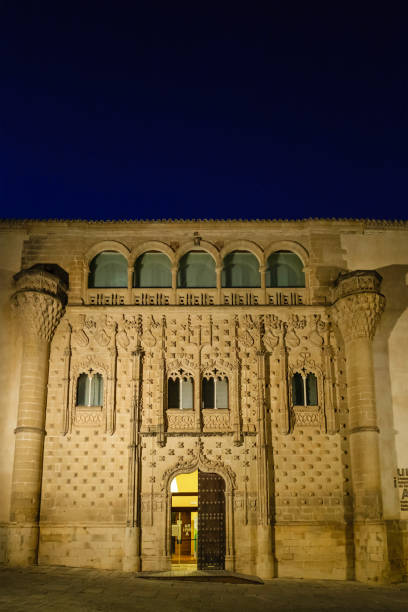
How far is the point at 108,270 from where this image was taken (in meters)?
20.4

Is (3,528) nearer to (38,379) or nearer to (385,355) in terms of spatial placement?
Answer: (38,379)

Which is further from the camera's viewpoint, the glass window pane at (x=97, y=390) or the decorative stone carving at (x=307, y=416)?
the glass window pane at (x=97, y=390)

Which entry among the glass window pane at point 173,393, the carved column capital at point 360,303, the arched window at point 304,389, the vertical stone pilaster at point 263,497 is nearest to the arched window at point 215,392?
the glass window pane at point 173,393

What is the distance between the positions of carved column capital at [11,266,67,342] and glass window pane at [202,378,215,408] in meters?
4.75

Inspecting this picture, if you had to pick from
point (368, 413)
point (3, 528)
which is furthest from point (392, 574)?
point (3, 528)

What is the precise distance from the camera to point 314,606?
13938 mm

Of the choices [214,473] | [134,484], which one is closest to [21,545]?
[134,484]

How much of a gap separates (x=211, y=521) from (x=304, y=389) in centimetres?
458

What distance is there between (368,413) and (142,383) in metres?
→ 6.44

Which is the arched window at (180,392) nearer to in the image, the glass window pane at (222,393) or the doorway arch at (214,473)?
the glass window pane at (222,393)

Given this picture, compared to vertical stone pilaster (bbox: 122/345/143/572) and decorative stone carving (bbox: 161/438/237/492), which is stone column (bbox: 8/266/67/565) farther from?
decorative stone carving (bbox: 161/438/237/492)

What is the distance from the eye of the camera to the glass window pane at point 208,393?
1903 cm

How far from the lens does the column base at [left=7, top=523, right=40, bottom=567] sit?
56.2 feet

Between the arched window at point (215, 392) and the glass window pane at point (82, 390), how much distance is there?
3.39 m
